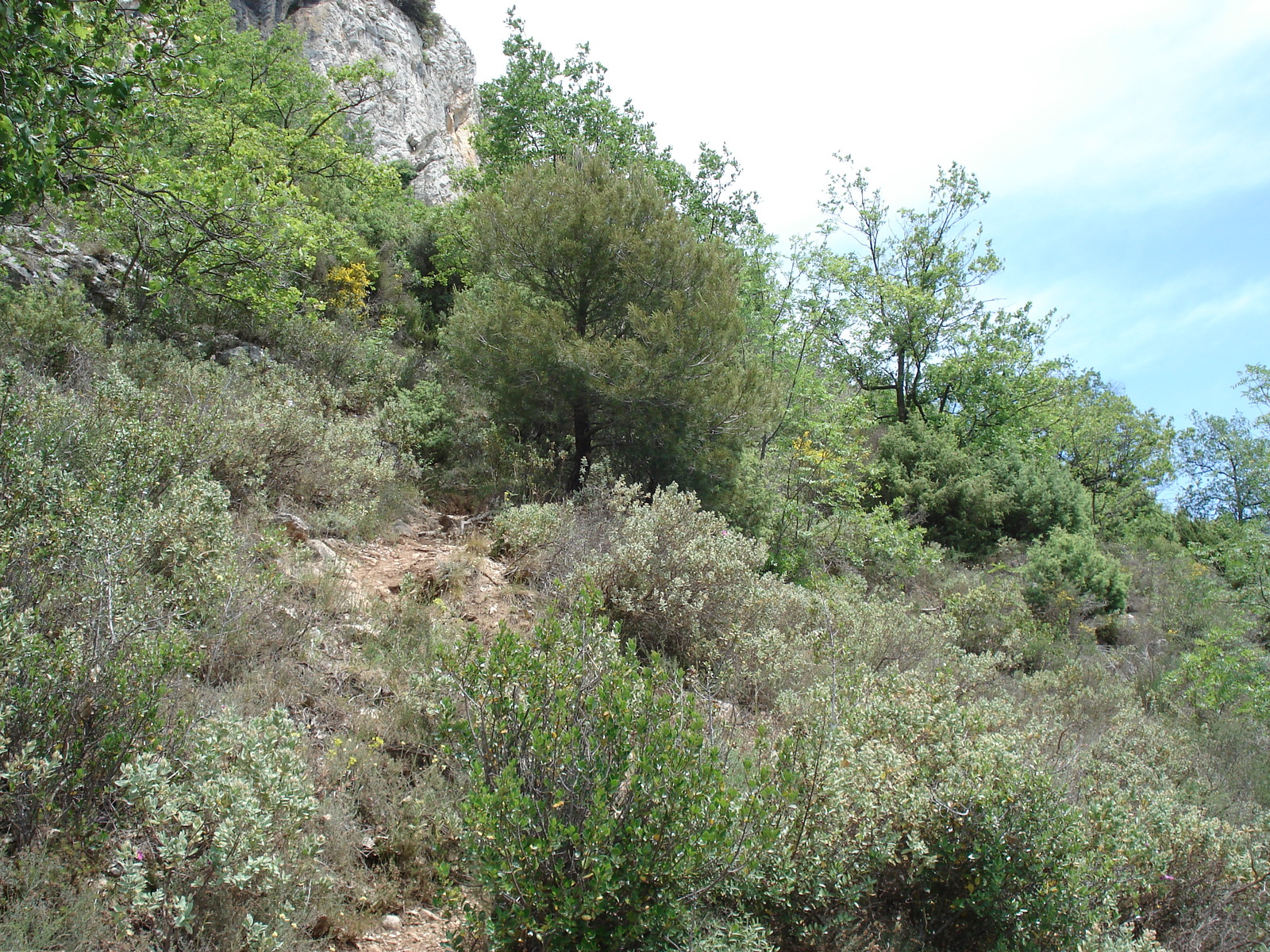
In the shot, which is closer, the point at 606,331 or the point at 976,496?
the point at 606,331

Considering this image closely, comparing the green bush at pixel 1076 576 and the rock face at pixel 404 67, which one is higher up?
the rock face at pixel 404 67

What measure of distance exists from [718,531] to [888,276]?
16.4 metres

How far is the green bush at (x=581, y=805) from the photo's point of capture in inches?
93.0

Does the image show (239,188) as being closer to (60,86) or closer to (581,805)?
(60,86)

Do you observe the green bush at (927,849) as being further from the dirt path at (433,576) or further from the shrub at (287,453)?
the shrub at (287,453)

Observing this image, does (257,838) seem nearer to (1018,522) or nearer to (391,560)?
(391,560)

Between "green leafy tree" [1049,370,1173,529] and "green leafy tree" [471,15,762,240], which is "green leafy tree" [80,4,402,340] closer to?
"green leafy tree" [471,15,762,240]

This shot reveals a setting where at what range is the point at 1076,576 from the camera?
1196 cm

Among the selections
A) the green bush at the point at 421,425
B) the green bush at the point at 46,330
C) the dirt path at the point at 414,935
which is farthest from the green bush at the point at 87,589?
the green bush at the point at 421,425

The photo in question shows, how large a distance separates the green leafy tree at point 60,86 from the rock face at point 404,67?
23472 millimetres

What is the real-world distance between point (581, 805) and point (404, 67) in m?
38.3

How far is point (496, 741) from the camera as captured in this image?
2746 millimetres

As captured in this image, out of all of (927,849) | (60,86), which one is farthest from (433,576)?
(927,849)

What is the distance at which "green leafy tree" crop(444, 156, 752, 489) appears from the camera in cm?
884
